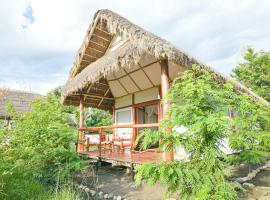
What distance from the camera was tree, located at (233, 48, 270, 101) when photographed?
16078 mm

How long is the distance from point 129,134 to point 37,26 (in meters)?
5.99

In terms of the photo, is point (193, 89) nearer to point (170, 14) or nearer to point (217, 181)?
point (217, 181)

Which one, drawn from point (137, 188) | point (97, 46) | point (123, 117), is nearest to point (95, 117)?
point (123, 117)

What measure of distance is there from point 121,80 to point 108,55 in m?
1.92

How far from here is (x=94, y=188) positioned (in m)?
5.14

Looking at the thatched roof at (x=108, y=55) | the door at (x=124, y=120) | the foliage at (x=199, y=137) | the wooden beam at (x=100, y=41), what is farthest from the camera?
the door at (x=124, y=120)

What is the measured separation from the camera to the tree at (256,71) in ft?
52.7

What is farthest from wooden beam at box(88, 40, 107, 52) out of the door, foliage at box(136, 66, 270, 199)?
foliage at box(136, 66, 270, 199)

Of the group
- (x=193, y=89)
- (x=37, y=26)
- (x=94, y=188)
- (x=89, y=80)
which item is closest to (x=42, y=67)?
(x=37, y=26)

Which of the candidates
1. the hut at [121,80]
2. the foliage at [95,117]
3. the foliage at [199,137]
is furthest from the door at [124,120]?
the foliage at [95,117]

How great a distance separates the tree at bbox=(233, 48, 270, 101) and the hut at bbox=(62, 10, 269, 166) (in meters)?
8.04

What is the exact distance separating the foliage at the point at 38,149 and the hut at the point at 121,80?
1.47 metres

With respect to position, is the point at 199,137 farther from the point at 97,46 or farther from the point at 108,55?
the point at 97,46

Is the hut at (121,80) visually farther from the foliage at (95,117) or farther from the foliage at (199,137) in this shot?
the foliage at (95,117)
